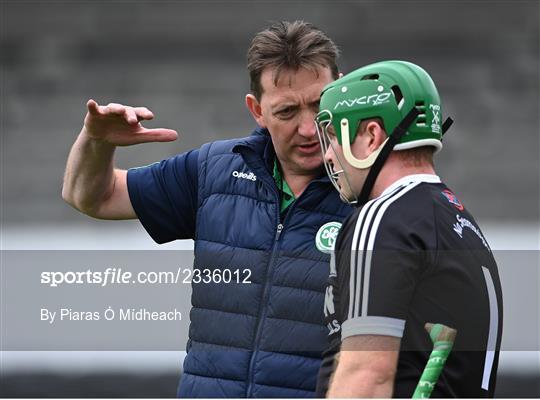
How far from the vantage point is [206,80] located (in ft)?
22.7

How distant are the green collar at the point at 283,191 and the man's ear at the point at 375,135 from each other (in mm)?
527

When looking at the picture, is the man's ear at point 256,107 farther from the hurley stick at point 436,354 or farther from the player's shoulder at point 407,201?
the hurley stick at point 436,354

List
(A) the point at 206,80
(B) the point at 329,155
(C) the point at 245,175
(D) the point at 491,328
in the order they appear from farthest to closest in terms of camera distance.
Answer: (A) the point at 206,80, (C) the point at 245,175, (B) the point at 329,155, (D) the point at 491,328

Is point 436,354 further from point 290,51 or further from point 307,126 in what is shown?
point 290,51

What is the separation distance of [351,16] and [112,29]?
173cm

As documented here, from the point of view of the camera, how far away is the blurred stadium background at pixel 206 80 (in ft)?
A: 21.4

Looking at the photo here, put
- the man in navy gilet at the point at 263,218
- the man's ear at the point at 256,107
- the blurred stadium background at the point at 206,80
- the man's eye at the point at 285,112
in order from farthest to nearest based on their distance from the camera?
1. the blurred stadium background at the point at 206,80
2. the man's ear at the point at 256,107
3. the man's eye at the point at 285,112
4. the man in navy gilet at the point at 263,218

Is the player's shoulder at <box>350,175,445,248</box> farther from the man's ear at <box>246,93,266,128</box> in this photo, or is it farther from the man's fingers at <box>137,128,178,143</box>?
the man's fingers at <box>137,128,178,143</box>

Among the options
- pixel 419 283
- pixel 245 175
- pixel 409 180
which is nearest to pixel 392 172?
pixel 409 180

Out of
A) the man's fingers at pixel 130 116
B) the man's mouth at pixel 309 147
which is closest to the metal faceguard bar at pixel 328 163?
the man's mouth at pixel 309 147

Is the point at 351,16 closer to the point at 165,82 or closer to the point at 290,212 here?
the point at 165,82

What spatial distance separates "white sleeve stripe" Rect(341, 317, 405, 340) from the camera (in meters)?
1.89

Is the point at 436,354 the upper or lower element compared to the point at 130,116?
lower

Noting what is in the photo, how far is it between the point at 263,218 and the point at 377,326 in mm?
748
